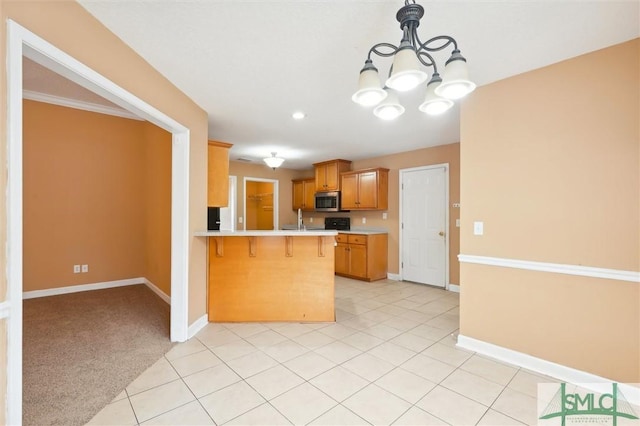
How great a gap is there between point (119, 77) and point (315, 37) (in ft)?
4.40

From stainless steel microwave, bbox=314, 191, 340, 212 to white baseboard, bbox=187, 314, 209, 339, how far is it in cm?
352

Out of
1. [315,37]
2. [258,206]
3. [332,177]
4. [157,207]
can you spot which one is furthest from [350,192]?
[315,37]

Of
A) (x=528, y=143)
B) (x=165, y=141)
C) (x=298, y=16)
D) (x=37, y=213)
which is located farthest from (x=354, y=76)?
(x=37, y=213)

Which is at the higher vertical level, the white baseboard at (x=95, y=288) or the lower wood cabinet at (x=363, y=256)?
the lower wood cabinet at (x=363, y=256)

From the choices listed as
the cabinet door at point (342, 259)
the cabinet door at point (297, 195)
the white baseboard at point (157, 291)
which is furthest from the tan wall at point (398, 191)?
the white baseboard at point (157, 291)

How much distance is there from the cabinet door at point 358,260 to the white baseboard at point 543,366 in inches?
103

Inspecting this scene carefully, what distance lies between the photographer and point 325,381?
2092 millimetres

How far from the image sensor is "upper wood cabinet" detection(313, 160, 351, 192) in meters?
6.00

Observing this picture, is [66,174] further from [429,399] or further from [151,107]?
[429,399]

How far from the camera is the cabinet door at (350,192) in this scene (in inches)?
224

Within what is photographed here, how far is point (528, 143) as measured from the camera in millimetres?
2293

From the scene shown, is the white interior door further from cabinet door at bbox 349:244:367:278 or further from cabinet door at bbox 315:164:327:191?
cabinet door at bbox 315:164:327:191

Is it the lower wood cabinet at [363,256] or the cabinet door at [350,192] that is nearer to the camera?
the lower wood cabinet at [363,256]

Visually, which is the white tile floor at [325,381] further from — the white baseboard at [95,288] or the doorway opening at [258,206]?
the doorway opening at [258,206]
